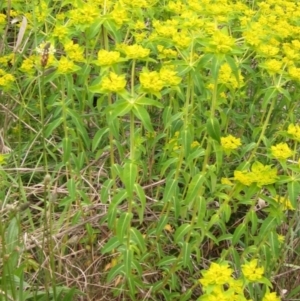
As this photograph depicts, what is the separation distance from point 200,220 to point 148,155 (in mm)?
587

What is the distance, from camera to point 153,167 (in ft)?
9.02

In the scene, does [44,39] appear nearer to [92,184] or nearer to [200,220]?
[92,184]

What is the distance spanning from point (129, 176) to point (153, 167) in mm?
779

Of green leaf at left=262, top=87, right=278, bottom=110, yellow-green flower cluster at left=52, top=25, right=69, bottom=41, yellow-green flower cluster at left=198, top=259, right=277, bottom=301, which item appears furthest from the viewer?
yellow-green flower cluster at left=52, top=25, right=69, bottom=41

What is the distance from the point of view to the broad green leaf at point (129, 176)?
1950mm

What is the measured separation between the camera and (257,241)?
2.20m

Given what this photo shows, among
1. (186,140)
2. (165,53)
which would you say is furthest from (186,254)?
(165,53)

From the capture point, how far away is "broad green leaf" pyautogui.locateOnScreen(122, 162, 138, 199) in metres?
1.95

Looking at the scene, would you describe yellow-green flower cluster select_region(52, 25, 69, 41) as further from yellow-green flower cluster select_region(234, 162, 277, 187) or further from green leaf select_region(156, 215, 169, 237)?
yellow-green flower cluster select_region(234, 162, 277, 187)

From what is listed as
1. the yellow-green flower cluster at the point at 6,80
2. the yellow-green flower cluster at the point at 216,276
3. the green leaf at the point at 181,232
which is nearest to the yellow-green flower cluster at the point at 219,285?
the yellow-green flower cluster at the point at 216,276

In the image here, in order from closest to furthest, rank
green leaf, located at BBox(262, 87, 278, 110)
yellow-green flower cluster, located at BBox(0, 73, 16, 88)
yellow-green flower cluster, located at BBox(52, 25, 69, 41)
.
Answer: green leaf, located at BBox(262, 87, 278, 110) < yellow-green flower cluster, located at BBox(52, 25, 69, 41) < yellow-green flower cluster, located at BBox(0, 73, 16, 88)

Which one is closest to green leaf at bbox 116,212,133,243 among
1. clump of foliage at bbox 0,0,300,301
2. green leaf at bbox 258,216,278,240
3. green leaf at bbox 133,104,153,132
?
clump of foliage at bbox 0,0,300,301

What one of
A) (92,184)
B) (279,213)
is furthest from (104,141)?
(279,213)

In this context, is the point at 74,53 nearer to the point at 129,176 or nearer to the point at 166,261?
the point at 129,176
